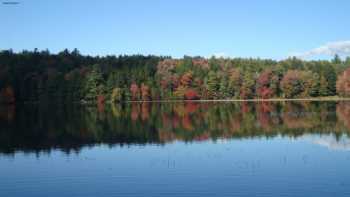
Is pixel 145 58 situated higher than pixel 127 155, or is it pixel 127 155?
pixel 145 58

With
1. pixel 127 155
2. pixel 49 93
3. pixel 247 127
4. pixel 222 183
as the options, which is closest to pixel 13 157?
pixel 127 155

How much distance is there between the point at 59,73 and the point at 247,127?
295ft

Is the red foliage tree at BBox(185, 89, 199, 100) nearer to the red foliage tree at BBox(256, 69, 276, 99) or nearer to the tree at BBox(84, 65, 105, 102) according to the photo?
the red foliage tree at BBox(256, 69, 276, 99)

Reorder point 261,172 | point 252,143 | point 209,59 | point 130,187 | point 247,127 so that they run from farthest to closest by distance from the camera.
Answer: point 209,59 → point 247,127 → point 252,143 → point 261,172 → point 130,187

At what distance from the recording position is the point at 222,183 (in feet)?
67.1

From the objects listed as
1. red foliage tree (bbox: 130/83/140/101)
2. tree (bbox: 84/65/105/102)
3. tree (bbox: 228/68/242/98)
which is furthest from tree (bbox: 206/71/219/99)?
tree (bbox: 84/65/105/102)

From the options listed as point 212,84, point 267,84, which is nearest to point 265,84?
point 267,84

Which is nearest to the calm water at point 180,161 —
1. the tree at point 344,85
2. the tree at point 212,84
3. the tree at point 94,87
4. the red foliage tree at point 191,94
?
the tree at point 344,85

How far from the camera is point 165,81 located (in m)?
126

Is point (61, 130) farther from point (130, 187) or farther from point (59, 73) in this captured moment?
point (59, 73)

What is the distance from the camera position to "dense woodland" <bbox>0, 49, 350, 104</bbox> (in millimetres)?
117625

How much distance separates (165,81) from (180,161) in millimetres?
100069

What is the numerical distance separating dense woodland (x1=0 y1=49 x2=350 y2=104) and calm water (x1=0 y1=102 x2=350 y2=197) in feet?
247

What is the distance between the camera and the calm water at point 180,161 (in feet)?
65.0
